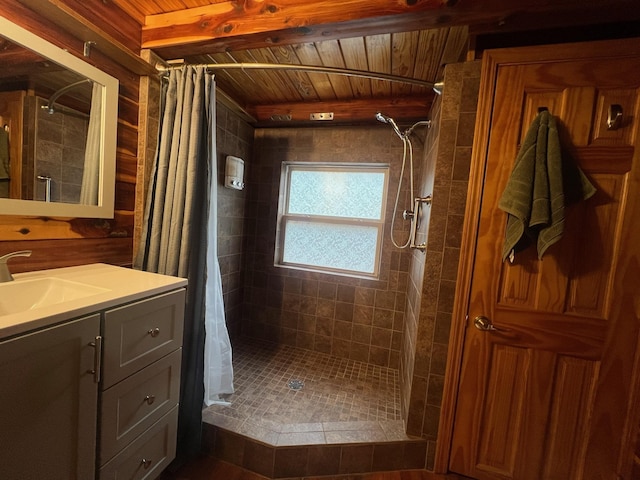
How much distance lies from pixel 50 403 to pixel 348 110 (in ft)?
7.58

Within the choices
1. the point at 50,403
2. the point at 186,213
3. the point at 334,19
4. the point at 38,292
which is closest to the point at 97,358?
the point at 50,403

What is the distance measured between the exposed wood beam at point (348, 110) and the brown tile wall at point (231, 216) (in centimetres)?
24

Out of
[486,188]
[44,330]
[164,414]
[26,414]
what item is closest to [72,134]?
[44,330]

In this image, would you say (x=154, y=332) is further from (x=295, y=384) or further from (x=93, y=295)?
(x=295, y=384)

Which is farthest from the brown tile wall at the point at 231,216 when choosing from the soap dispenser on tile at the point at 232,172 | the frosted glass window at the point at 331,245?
the frosted glass window at the point at 331,245

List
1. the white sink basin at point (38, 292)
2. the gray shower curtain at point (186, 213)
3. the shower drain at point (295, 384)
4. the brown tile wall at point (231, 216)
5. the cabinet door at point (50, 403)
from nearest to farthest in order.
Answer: the cabinet door at point (50, 403)
the white sink basin at point (38, 292)
the gray shower curtain at point (186, 213)
the shower drain at point (295, 384)
the brown tile wall at point (231, 216)

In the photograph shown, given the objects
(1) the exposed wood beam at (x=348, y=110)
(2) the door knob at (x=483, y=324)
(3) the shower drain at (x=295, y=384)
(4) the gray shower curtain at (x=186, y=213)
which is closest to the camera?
(2) the door knob at (x=483, y=324)

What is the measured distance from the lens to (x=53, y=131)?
1119 millimetres

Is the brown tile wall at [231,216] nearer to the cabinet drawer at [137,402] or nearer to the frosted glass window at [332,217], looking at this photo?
the frosted glass window at [332,217]

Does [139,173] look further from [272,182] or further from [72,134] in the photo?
[272,182]

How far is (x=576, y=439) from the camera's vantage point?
3.88ft

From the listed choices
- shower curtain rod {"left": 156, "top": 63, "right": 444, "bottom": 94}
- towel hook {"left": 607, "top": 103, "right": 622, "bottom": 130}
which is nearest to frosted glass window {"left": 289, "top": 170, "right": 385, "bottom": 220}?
shower curtain rod {"left": 156, "top": 63, "right": 444, "bottom": 94}

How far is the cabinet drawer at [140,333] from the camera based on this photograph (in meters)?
0.86

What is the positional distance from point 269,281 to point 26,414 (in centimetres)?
189
